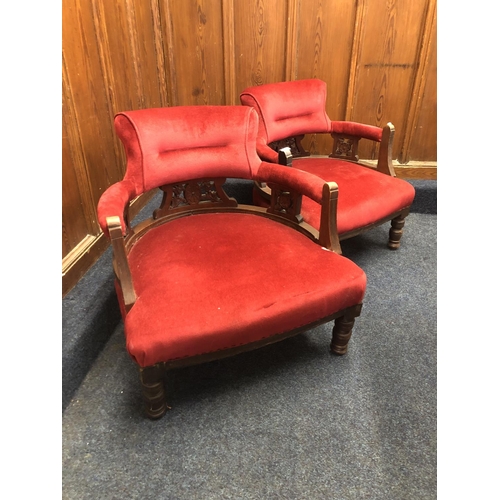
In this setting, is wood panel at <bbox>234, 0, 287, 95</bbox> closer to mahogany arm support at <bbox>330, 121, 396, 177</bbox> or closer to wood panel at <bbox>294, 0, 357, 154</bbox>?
wood panel at <bbox>294, 0, 357, 154</bbox>

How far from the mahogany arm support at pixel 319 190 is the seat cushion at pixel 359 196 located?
0.72ft

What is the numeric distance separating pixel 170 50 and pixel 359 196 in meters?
1.60

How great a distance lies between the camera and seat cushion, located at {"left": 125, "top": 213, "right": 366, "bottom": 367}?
43.4 inches

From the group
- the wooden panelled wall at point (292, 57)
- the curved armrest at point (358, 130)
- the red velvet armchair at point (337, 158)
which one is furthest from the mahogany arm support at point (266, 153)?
the wooden panelled wall at point (292, 57)

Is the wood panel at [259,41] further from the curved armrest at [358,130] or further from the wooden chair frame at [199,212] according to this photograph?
the wooden chair frame at [199,212]

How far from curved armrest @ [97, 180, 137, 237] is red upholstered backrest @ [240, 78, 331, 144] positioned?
978 mm

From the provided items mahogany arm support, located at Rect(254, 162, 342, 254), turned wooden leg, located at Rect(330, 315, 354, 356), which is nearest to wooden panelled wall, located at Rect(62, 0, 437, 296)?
mahogany arm support, located at Rect(254, 162, 342, 254)

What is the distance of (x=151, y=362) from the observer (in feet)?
3.61

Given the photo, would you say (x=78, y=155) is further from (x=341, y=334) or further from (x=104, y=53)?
(x=341, y=334)

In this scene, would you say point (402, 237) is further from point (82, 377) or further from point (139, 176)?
point (82, 377)

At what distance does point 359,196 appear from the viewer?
75.0 inches

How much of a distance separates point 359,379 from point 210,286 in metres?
0.68

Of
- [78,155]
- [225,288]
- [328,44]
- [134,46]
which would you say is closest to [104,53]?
[134,46]

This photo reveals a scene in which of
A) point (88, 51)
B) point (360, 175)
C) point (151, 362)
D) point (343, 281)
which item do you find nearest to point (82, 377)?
point (151, 362)
